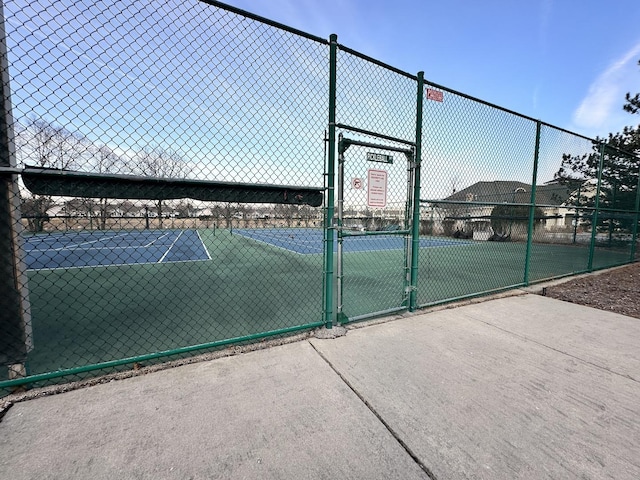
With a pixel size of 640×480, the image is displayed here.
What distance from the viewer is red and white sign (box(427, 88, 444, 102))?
3881mm

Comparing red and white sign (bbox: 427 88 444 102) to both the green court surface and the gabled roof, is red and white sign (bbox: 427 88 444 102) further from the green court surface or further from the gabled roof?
the green court surface

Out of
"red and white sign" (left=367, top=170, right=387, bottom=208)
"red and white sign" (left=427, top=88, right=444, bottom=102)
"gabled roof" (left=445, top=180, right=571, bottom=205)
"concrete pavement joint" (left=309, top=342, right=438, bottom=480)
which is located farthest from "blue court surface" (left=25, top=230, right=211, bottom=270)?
"gabled roof" (left=445, top=180, right=571, bottom=205)

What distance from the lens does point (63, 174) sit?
2.08 metres

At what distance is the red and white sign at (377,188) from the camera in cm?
345

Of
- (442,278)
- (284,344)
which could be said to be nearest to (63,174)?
(284,344)

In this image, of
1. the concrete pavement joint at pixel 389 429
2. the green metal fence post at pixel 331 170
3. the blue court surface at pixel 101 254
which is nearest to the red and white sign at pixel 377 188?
the green metal fence post at pixel 331 170

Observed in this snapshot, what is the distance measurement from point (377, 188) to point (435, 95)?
5.54 ft

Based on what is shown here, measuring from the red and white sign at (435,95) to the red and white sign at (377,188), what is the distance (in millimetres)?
1356

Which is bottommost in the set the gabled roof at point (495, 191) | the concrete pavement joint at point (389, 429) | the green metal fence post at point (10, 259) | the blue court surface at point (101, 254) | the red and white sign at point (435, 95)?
the blue court surface at point (101, 254)

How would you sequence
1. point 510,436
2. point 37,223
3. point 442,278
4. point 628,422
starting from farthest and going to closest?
point 442,278 → point 37,223 → point 628,422 → point 510,436

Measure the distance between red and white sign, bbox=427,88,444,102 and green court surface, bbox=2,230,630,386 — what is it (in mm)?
2685

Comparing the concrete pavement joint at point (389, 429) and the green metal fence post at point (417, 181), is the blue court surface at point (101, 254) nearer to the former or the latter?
the concrete pavement joint at point (389, 429)

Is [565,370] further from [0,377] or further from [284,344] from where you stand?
[0,377]

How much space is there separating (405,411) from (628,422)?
1540 mm
